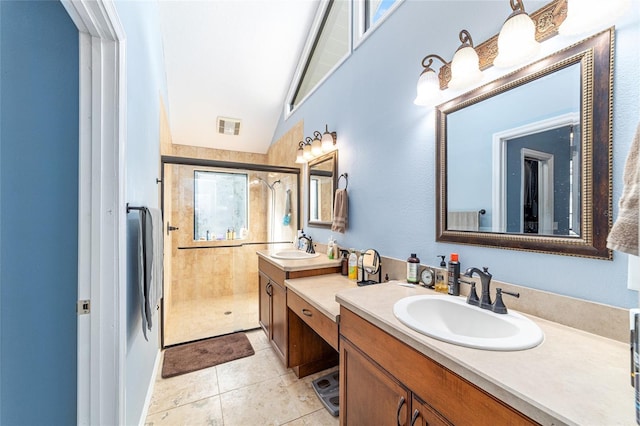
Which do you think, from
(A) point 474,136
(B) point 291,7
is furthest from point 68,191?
(B) point 291,7

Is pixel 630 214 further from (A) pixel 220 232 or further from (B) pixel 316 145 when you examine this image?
(A) pixel 220 232

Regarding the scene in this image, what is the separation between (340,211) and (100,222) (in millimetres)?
1502

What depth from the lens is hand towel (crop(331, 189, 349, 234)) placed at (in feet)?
6.68

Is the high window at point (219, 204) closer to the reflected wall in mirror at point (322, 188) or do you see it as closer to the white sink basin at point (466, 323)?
the reflected wall in mirror at point (322, 188)

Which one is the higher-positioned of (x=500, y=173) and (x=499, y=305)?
(x=500, y=173)

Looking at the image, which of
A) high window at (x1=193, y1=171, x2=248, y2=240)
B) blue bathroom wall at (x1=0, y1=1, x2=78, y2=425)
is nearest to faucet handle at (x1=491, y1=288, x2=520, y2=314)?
blue bathroom wall at (x1=0, y1=1, x2=78, y2=425)

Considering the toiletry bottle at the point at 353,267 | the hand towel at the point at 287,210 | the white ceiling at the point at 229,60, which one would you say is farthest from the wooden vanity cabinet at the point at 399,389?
the white ceiling at the point at 229,60

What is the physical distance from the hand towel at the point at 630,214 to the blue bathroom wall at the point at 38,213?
1685 mm

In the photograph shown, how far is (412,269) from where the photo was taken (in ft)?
4.54

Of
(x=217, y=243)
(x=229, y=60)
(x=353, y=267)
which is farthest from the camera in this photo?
(x=217, y=243)

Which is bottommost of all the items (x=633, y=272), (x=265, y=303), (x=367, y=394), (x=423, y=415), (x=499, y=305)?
(x=265, y=303)

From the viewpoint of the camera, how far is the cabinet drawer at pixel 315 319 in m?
1.27

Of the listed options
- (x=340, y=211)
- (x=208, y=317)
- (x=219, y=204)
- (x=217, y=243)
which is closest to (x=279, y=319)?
(x=340, y=211)

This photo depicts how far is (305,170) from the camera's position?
288cm
